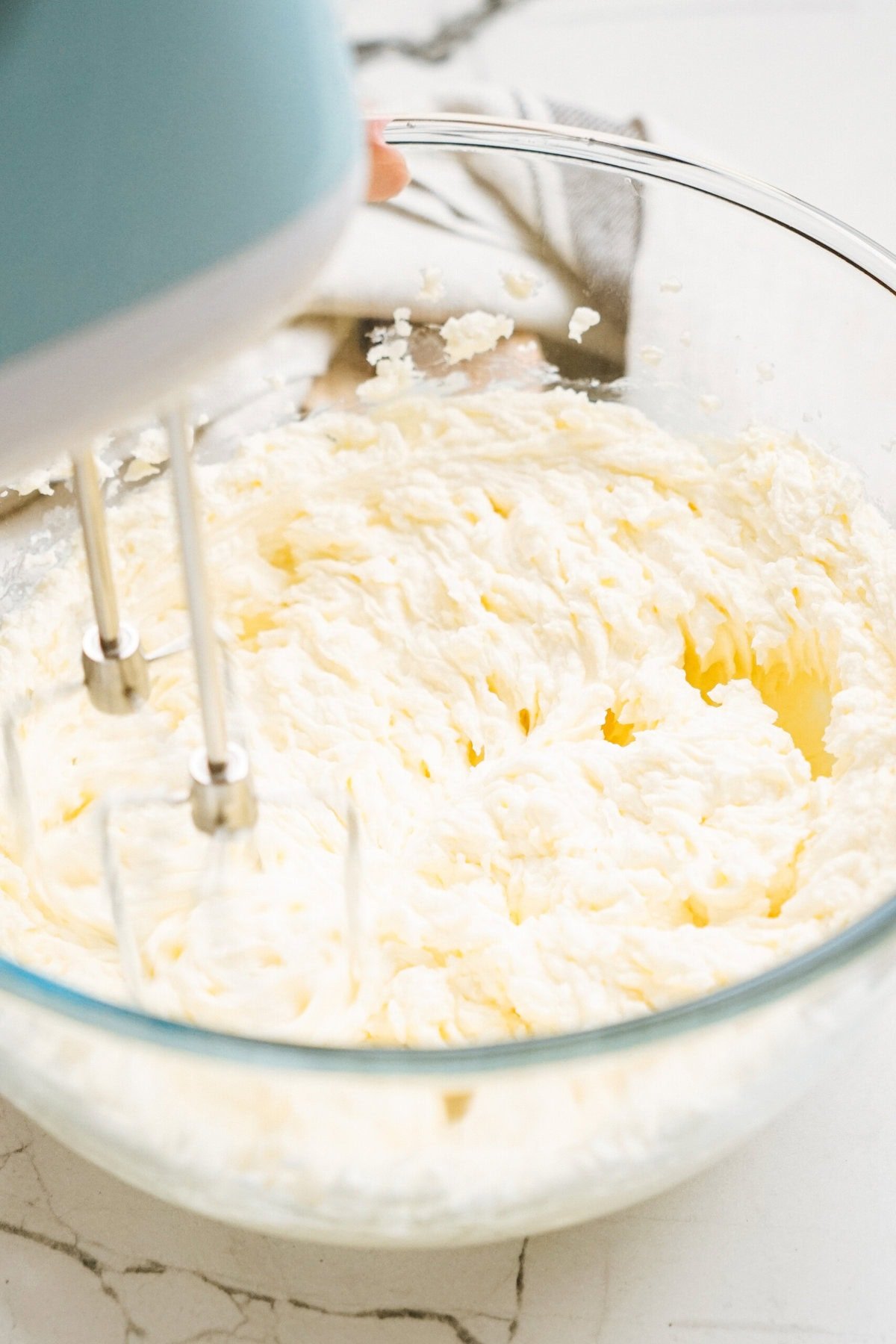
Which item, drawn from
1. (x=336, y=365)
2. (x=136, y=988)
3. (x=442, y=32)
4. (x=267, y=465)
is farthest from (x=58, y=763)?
(x=442, y=32)

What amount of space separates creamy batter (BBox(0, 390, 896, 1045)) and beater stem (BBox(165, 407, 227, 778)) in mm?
189

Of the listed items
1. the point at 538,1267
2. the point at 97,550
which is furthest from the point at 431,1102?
the point at 97,550

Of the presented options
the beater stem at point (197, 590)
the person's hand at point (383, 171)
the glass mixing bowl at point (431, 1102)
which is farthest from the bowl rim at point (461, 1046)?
the person's hand at point (383, 171)

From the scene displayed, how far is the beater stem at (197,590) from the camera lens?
58 centimetres

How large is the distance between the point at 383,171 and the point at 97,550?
36 centimetres

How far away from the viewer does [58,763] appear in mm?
956

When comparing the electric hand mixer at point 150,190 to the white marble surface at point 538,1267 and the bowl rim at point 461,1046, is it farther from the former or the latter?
the white marble surface at point 538,1267

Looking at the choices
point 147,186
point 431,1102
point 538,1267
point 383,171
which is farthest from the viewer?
point 383,171

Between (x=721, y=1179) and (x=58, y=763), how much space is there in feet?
1.73

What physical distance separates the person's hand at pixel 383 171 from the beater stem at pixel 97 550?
30 cm

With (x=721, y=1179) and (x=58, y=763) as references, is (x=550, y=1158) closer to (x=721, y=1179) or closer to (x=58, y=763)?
(x=721, y=1179)

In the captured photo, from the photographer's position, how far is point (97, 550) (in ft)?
2.45

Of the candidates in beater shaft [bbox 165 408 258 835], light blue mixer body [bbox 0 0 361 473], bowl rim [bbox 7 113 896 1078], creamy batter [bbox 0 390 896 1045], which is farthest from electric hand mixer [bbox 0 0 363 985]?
creamy batter [bbox 0 390 896 1045]

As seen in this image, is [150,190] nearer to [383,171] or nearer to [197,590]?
[197,590]
